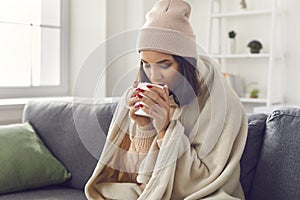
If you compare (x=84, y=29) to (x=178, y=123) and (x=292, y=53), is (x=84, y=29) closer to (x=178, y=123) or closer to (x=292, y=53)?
(x=292, y=53)

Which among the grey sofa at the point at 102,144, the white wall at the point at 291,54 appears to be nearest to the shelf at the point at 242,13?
the white wall at the point at 291,54

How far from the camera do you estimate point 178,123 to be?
4.40 ft

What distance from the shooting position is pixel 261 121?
1.60m

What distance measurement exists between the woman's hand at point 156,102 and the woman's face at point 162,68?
28 mm

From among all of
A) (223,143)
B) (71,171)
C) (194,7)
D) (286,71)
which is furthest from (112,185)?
(194,7)

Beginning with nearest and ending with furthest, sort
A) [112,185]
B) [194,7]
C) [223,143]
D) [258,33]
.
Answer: [223,143] < [112,185] < [258,33] < [194,7]

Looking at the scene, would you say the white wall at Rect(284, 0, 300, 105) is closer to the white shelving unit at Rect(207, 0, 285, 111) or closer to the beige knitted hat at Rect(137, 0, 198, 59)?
the white shelving unit at Rect(207, 0, 285, 111)

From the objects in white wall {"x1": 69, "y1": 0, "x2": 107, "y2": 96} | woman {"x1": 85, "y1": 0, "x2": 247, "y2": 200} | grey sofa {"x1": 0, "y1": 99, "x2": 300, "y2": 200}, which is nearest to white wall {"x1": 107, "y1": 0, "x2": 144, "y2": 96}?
woman {"x1": 85, "y1": 0, "x2": 247, "y2": 200}

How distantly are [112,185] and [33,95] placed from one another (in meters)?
1.55

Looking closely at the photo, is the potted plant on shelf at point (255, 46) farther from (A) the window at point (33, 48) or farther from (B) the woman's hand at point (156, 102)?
(B) the woman's hand at point (156, 102)

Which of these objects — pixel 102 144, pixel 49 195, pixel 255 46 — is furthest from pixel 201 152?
pixel 255 46

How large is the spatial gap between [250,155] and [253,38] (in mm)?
Answer: 1700

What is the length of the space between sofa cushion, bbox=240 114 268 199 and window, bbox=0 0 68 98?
5.42 feet

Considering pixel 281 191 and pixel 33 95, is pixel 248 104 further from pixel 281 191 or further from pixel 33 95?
pixel 281 191
